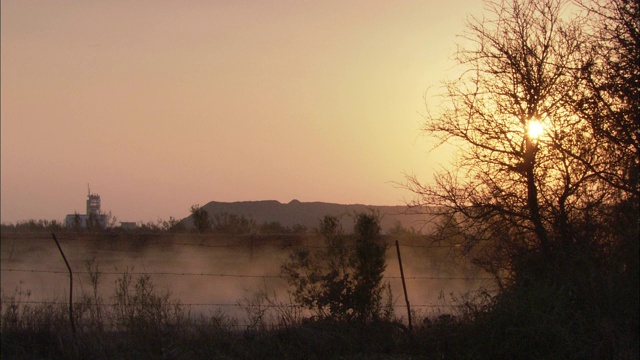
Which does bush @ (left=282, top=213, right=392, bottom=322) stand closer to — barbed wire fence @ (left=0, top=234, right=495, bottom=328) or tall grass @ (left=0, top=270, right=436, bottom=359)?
tall grass @ (left=0, top=270, right=436, bottom=359)

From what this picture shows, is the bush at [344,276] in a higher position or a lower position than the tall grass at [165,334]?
higher

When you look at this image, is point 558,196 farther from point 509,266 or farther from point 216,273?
point 216,273

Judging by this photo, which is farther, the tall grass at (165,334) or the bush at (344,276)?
the bush at (344,276)

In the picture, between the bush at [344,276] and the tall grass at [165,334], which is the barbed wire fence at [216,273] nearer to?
the tall grass at [165,334]

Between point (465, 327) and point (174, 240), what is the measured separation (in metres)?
12.3

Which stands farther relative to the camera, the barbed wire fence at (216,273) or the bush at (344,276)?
the barbed wire fence at (216,273)

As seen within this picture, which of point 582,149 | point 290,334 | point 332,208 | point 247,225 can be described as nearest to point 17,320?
point 290,334

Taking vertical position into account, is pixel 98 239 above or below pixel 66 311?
above

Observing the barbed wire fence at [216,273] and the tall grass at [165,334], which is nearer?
the tall grass at [165,334]

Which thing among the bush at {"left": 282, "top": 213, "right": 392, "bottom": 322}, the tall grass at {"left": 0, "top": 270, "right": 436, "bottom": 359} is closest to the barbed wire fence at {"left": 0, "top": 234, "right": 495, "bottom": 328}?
the tall grass at {"left": 0, "top": 270, "right": 436, "bottom": 359}

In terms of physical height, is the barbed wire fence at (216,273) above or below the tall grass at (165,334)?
above

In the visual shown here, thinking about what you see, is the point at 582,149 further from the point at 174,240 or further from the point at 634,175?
the point at 174,240

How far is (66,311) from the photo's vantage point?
414 inches

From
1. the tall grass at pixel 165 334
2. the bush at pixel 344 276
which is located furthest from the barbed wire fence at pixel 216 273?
the bush at pixel 344 276
